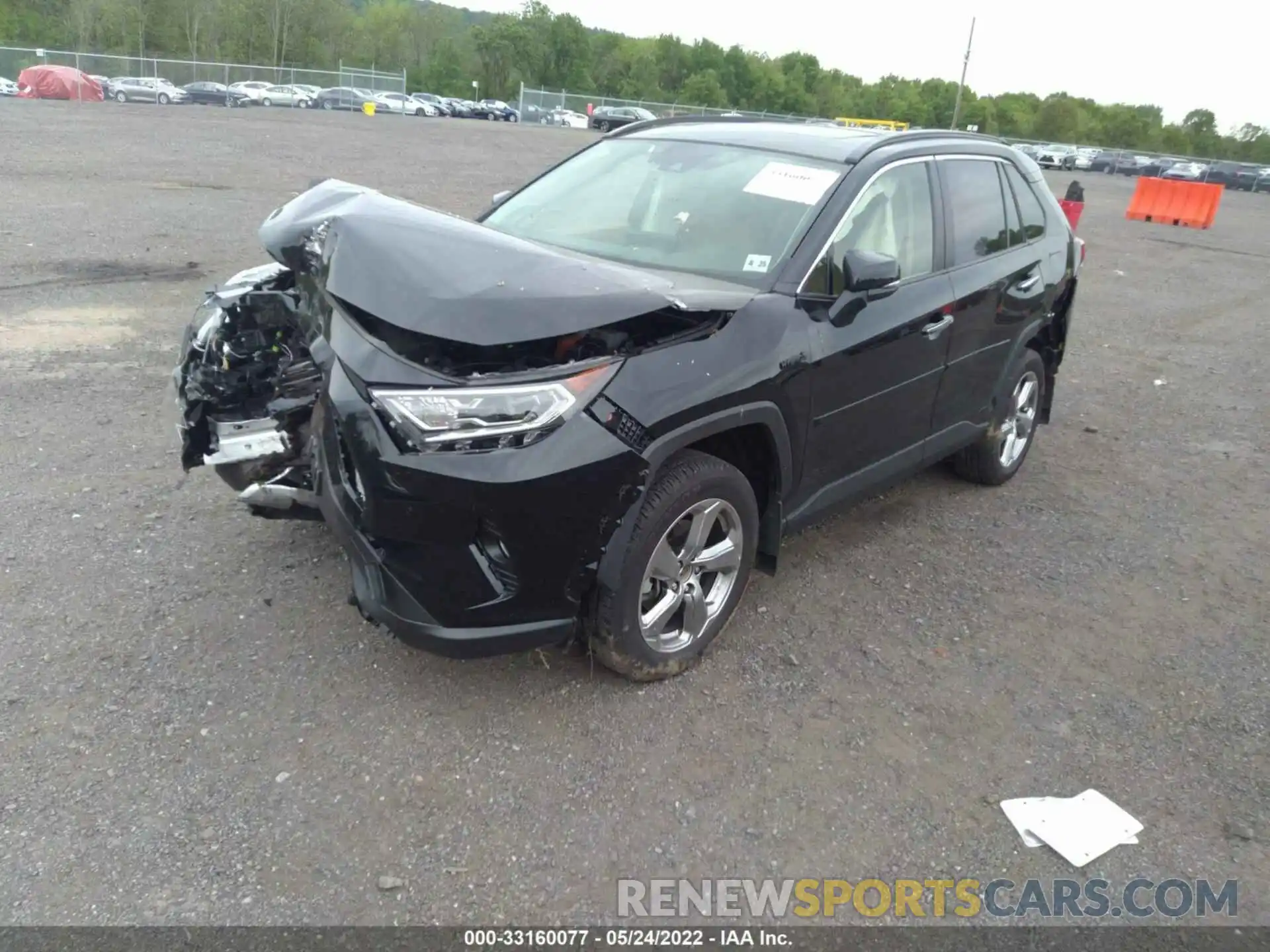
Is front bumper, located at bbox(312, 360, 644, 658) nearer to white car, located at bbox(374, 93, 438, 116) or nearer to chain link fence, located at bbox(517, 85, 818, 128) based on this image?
white car, located at bbox(374, 93, 438, 116)

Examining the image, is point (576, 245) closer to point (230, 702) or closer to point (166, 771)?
point (230, 702)

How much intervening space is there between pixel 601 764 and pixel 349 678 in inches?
38.1

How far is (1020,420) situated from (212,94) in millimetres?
47160

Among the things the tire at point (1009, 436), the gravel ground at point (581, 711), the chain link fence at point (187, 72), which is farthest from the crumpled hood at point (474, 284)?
the chain link fence at point (187, 72)

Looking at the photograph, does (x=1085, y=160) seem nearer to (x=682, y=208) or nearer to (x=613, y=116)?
(x=613, y=116)

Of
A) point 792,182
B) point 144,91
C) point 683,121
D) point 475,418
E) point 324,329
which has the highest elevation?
point 144,91

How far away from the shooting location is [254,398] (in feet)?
11.9

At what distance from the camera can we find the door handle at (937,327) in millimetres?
4180

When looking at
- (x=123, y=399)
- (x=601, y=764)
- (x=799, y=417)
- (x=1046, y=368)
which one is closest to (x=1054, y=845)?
(x=601, y=764)

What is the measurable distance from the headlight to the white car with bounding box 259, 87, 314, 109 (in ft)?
160

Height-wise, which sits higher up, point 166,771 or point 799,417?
point 799,417

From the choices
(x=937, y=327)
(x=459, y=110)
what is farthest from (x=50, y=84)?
(x=937, y=327)

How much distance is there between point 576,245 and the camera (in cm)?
400

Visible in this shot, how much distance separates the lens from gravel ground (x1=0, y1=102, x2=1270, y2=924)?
2.61 meters
